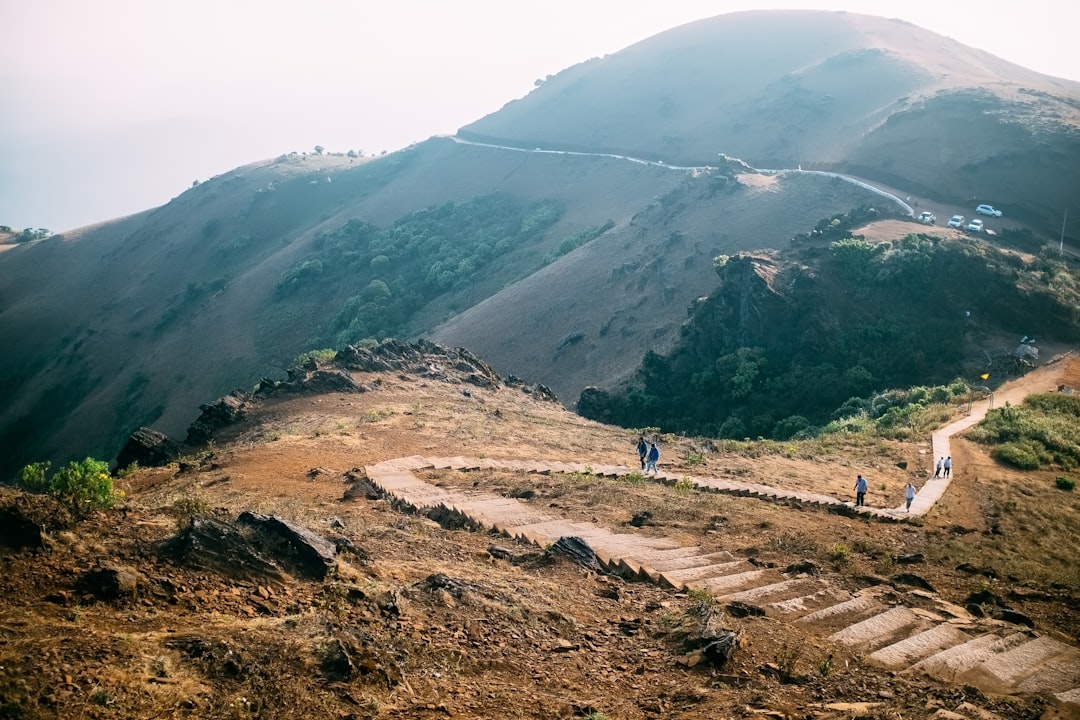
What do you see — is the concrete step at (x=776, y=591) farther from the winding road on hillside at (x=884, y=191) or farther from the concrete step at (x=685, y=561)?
the winding road on hillside at (x=884, y=191)

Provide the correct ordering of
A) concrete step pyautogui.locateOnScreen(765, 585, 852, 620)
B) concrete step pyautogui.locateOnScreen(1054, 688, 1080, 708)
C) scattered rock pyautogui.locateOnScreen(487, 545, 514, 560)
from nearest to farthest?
concrete step pyautogui.locateOnScreen(1054, 688, 1080, 708)
concrete step pyautogui.locateOnScreen(765, 585, 852, 620)
scattered rock pyautogui.locateOnScreen(487, 545, 514, 560)

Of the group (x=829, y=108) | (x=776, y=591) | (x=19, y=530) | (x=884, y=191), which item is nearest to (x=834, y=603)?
(x=776, y=591)

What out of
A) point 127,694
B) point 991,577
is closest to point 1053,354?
point 991,577

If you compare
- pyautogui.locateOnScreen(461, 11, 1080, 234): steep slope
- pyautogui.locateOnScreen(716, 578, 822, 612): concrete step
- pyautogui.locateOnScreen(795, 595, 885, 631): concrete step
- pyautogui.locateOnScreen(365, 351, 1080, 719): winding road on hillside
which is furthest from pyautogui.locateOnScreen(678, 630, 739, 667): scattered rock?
pyautogui.locateOnScreen(461, 11, 1080, 234): steep slope

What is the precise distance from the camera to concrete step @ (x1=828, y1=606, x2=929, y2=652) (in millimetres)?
10812

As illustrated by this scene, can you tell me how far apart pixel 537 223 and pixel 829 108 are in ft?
122

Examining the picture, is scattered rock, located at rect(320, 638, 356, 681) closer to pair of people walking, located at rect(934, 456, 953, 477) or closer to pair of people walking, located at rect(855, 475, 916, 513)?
pair of people walking, located at rect(855, 475, 916, 513)

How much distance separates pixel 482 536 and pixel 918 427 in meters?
21.5

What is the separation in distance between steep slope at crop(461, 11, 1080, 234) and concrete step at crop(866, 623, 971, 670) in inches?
2075

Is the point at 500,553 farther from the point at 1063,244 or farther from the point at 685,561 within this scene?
the point at 1063,244

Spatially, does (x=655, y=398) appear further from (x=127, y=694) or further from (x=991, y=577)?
(x=127, y=694)

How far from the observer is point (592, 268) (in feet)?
216

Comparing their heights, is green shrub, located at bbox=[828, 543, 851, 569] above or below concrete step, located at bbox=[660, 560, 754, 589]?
below

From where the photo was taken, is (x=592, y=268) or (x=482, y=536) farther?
(x=592, y=268)
